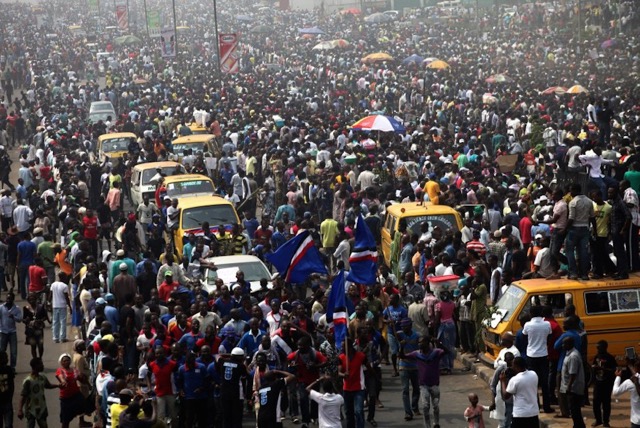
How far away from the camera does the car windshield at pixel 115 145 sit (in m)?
35.5

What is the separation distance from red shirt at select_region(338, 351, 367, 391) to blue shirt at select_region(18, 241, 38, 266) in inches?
384

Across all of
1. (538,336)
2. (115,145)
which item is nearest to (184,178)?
(115,145)

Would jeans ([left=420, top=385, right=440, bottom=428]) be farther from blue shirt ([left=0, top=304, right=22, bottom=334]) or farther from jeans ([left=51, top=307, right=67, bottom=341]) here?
jeans ([left=51, top=307, right=67, bottom=341])

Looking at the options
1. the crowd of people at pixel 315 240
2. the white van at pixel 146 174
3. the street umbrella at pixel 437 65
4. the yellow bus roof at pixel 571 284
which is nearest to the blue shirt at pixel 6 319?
the crowd of people at pixel 315 240

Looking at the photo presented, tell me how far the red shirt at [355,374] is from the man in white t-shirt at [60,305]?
7003mm

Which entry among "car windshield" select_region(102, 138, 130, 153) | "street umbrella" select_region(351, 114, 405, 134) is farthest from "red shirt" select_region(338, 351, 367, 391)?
"car windshield" select_region(102, 138, 130, 153)

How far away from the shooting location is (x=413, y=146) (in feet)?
106

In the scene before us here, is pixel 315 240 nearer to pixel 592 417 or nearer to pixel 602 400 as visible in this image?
pixel 592 417

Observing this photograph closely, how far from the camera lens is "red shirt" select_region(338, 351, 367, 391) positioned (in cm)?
1568

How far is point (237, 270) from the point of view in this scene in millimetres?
21438

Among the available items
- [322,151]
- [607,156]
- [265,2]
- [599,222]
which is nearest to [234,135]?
[322,151]

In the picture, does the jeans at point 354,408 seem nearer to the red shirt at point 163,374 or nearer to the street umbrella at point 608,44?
the red shirt at point 163,374

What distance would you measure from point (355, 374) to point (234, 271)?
19.9ft

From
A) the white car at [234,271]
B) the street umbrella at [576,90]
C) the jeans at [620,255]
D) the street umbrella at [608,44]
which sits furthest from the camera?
the street umbrella at [608,44]
